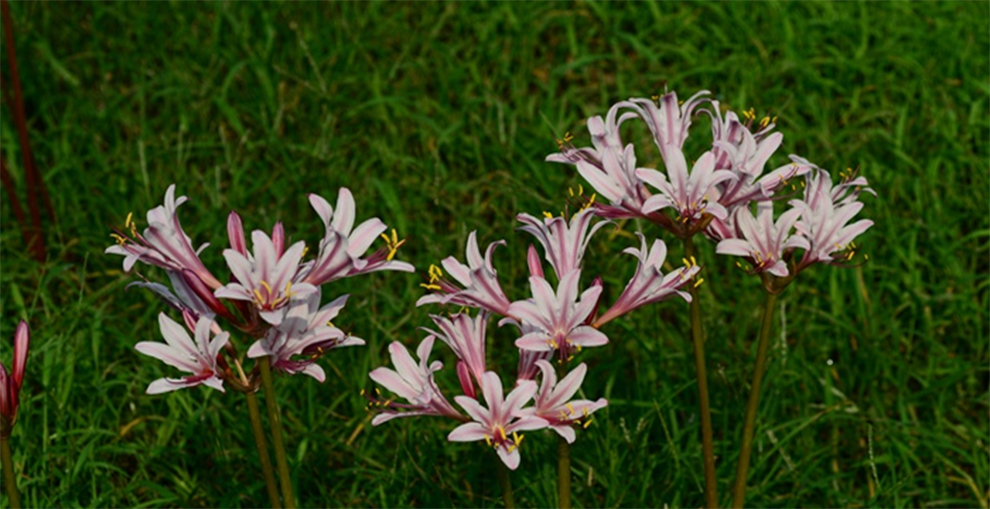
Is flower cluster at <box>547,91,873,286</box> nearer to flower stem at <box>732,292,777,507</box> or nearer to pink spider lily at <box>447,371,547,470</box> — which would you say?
flower stem at <box>732,292,777,507</box>

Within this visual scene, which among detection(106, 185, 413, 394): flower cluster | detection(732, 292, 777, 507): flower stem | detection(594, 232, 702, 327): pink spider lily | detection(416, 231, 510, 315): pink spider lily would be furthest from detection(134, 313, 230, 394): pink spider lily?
detection(732, 292, 777, 507): flower stem

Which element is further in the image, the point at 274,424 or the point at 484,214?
the point at 484,214

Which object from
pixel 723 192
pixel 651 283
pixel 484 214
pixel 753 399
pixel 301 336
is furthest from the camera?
pixel 484 214

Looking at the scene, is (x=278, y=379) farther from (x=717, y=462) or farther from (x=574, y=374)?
(x=574, y=374)

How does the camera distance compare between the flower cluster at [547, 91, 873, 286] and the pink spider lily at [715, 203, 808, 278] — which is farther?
the pink spider lily at [715, 203, 808, 278]

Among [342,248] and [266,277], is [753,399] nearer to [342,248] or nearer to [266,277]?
[342,248]

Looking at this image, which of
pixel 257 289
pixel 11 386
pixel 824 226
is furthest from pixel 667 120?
pixel 11 386

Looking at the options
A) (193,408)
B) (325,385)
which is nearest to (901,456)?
(325,385)

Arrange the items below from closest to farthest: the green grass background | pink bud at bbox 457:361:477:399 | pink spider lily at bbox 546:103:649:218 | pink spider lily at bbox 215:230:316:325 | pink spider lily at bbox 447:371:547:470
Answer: pink spider lily at bbox 215:230:316:325 → pink spider lily at bbox 447:371:547:470 → pink bud at bbox 457:361:477:399 → pink spider lily at bbox 546:103:649:218 → the green grass background
